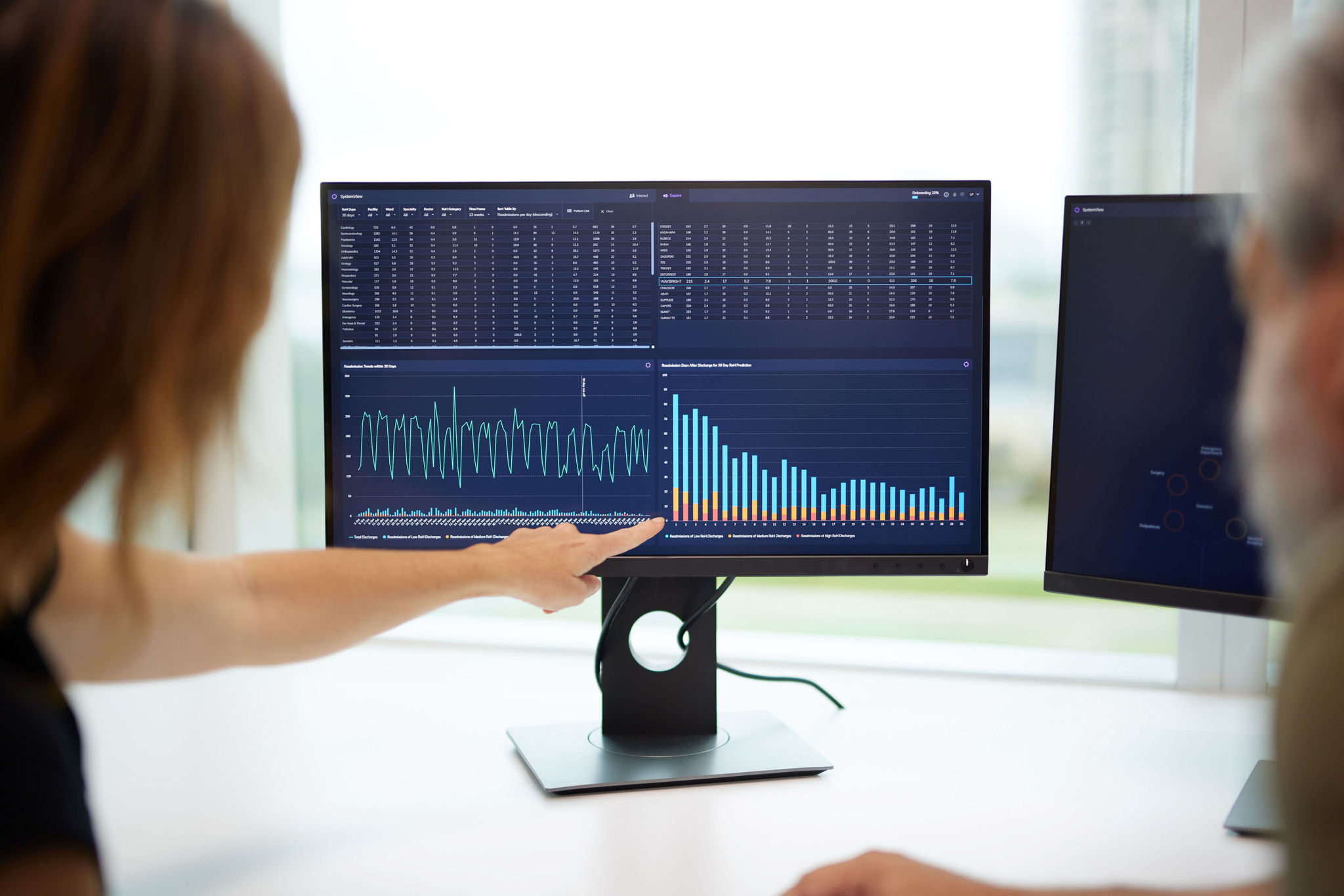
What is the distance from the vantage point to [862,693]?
146 cm

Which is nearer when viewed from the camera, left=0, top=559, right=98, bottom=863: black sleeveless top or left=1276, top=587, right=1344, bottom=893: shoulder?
left=1276, top=587, right=1344, bottom=893: shoulder

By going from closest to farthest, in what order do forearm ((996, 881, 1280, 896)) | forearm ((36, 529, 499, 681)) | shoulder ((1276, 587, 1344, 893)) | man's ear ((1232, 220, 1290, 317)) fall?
1. shoulder ((1276, 587, 1344, 893))
2. man's ear ((1232, 220, 1290, 317))
3. forearm ((996, 881, 1280, 896))
4. forearm ((36, 529, 499, 681))

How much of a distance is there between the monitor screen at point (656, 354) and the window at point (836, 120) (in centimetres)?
38

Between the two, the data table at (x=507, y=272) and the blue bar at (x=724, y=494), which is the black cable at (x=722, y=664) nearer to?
the blue bar at (x=724, y=494)

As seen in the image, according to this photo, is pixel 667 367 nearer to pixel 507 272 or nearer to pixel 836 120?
pixel 507 272

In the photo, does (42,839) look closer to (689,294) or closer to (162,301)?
(162,301)

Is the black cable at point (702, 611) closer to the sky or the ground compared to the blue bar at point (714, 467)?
closer to the ground

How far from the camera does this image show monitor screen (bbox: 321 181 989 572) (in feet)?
3.83

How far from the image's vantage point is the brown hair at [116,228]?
56 centimetres

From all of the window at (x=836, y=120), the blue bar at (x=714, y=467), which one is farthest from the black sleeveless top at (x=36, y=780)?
the window at (x=836, y=120)

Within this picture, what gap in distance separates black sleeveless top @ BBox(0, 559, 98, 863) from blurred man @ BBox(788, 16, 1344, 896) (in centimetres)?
64

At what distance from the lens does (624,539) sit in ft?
3.77

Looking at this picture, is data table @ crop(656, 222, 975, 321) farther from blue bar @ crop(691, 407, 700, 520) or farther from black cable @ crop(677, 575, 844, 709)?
black cable @ crop(677, 575, 844, 709)

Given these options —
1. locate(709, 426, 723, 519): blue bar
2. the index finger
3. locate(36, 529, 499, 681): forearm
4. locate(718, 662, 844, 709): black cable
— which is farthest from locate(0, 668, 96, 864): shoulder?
locate(718, 662, 844, 709): black cable
